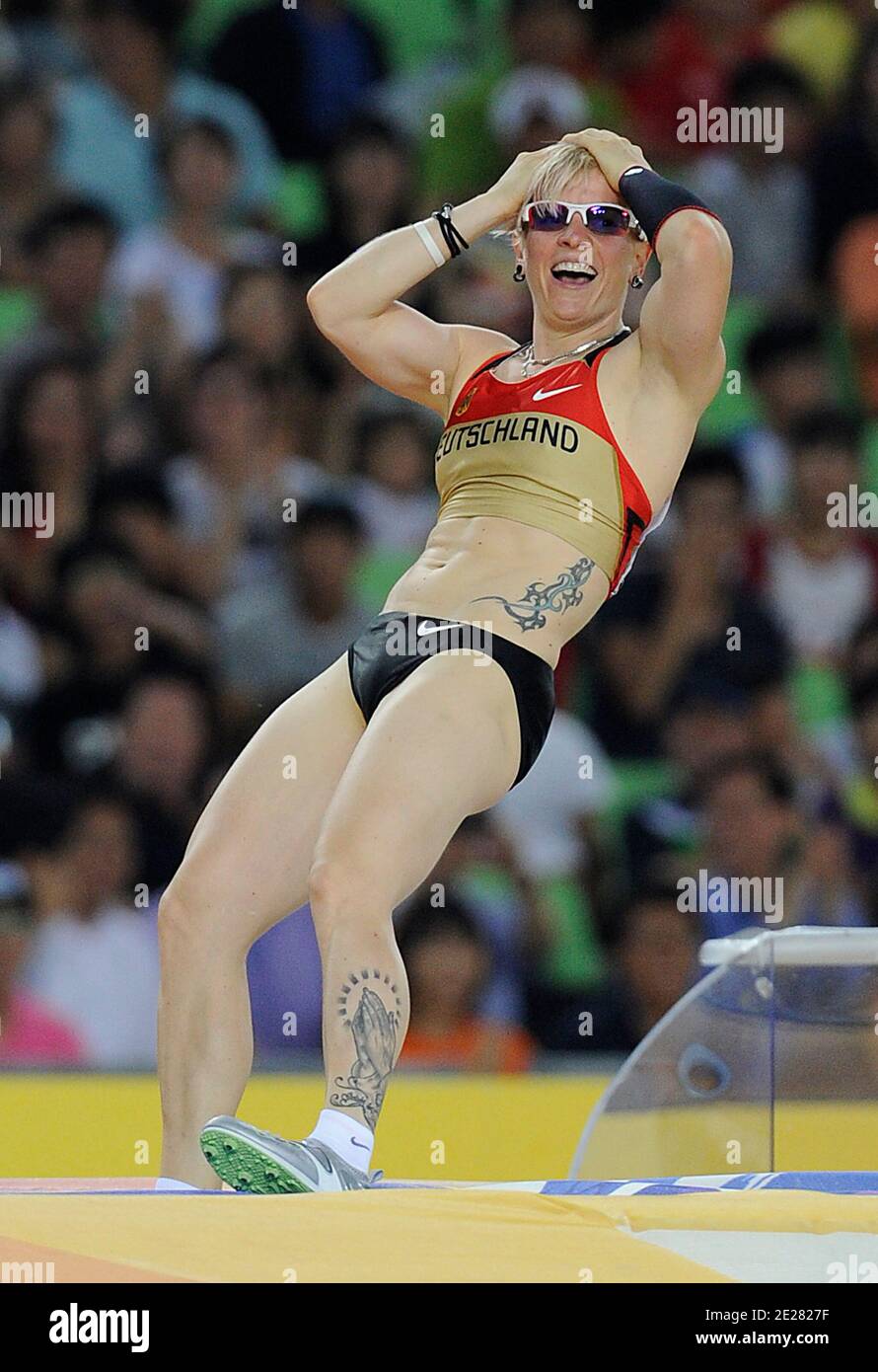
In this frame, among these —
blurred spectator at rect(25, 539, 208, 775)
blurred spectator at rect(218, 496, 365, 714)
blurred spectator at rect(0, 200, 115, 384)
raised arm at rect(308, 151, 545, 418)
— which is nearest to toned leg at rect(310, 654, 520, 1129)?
raised arm at rect(308, 151, 545, 418)

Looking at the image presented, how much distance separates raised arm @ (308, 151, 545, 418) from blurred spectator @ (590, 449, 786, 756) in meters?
2.52

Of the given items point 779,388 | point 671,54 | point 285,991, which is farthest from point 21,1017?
point 671,54

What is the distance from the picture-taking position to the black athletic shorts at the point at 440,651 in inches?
137

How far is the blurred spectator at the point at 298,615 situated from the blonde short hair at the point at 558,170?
8.63 feet

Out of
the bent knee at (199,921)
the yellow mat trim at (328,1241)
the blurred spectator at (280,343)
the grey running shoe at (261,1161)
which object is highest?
the blurred spectator at (280,343)

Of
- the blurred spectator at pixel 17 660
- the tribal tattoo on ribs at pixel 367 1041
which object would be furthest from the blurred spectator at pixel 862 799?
the tribal tattoo on ribs at pixel 367 1041

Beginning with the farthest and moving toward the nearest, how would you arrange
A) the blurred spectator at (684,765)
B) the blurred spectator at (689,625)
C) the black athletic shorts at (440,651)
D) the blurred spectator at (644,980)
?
1. the blurred spectator at (689,625)
2. the blurred spectator at (684,765)
3. the blurred spectator at (644,980)
4. the black athletic shorts at (440,651)

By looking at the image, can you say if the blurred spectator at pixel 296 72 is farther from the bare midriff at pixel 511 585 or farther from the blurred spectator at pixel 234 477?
the bare midriff at pixel 511 585

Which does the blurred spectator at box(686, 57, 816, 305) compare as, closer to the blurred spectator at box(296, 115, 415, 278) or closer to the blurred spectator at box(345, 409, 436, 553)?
the blurred spectator at box(296, 115, 415, 278)

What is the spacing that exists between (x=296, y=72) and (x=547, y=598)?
4.49 meters

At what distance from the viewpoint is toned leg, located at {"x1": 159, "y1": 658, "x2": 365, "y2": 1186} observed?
3525 mm

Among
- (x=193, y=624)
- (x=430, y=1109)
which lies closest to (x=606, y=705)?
(x=193, y=624)

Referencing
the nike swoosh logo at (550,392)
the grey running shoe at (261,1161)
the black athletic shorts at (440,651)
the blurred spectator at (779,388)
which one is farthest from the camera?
the blurred spectator at (779,388)

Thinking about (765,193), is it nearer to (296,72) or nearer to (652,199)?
(296,72)
